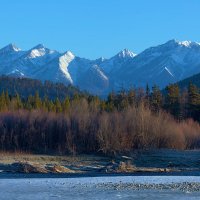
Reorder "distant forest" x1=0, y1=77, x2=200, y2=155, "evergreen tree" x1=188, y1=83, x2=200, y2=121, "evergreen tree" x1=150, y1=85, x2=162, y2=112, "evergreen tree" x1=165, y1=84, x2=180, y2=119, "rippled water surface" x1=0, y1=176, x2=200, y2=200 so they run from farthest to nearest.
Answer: "evergreen tree" x1=150, y1=85, x2=162, y2=112
"evergreen tree" x1=165, y1=84, x2=180, y2=119
"evergreen tree" x1=188, y1=83, x2=200, y2=121
"distant forest" x1=0, y1=77, x2=200, y2=155
"rippled water surface" x1=0, y1=176, x2=200, y2=200

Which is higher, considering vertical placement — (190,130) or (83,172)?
(190,130)

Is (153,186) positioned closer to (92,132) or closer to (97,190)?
(97,190)

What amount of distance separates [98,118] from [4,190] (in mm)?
44864

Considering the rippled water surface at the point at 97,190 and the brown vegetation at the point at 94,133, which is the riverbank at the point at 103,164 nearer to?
the brown vegetation at the point at 94,133

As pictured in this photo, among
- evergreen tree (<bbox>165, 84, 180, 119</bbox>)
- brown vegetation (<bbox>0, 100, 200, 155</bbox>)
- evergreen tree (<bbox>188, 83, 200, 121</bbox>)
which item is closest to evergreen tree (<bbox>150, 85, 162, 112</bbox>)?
evergreen tree (<bbox>165, 84, 180, 119</bbox>)

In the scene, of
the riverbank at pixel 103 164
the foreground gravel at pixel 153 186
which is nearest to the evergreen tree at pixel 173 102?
the riverbank at pixel 103 164

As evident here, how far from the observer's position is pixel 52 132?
3305 inches

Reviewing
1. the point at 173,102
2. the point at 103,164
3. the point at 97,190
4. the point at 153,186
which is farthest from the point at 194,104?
the point at 97,190

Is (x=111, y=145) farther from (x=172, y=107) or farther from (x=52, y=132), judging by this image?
(x=172, y=107)

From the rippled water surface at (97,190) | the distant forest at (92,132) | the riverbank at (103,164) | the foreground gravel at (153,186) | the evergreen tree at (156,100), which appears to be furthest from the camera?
the evergreen tree at (156,100)

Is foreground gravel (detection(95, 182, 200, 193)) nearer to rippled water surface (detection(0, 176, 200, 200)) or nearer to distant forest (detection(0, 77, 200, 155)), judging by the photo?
rippled water surface (detection(0, 176, 200, 200))

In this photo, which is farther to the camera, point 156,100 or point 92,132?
point 156,100

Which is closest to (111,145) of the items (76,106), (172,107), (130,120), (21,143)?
(130,120)

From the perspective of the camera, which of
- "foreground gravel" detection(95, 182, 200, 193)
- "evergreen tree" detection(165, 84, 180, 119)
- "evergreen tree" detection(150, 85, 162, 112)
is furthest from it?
"evergreen tree" detection(150, 85, 162, 112)
